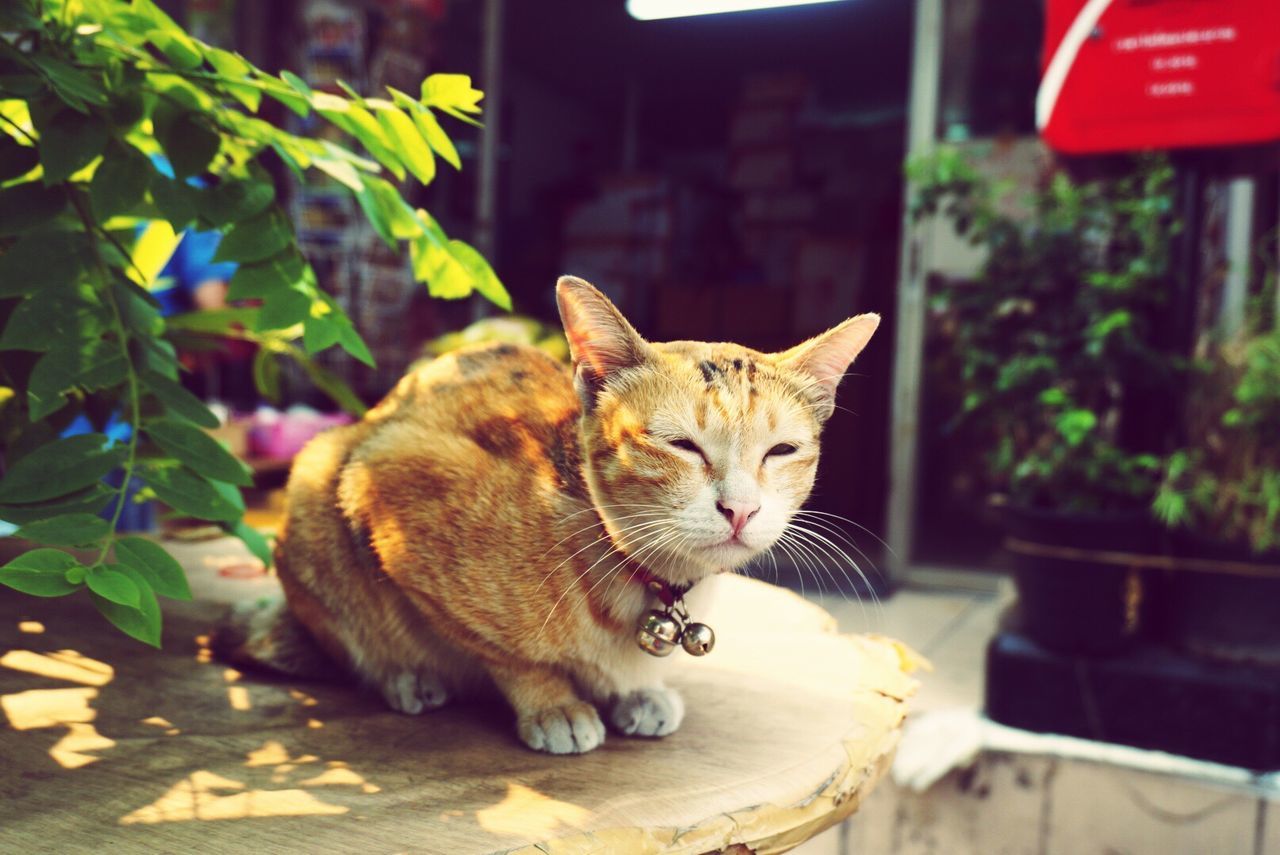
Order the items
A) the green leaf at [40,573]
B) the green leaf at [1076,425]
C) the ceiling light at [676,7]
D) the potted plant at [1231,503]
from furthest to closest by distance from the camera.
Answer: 1. the ceiling light at [676,7]
2. the green leaf at [1076,425]
3. the potted plant at [1231,503]
4. the green leaf at [40,573]

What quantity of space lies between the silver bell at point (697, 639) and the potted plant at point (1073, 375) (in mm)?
1644

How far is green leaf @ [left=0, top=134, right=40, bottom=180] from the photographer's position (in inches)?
32.8

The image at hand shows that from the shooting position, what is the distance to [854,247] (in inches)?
186

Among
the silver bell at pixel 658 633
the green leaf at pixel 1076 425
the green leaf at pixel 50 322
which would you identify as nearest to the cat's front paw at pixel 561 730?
the silver bell at pixel 658 633

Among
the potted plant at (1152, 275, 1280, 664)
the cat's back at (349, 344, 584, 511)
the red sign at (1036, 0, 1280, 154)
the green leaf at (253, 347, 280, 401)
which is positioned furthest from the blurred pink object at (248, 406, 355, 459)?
the potted plant at (1152, 275, 1280, 664)

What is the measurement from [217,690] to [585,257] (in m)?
4.56

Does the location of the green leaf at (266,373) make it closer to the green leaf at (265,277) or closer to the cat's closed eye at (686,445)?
the green leaf at (265,277)

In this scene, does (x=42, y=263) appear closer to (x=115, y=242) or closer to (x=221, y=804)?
(x=115, y=242)

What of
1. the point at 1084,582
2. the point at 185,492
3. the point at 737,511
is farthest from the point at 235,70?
the point at 1084,582

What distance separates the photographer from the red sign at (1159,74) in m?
1.89

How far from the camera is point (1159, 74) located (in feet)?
6.67

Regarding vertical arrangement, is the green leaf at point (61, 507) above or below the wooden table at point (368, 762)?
above

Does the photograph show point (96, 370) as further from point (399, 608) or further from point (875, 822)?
point (875, 822)

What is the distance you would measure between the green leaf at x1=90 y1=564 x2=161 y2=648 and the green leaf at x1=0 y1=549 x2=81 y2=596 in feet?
0.09
